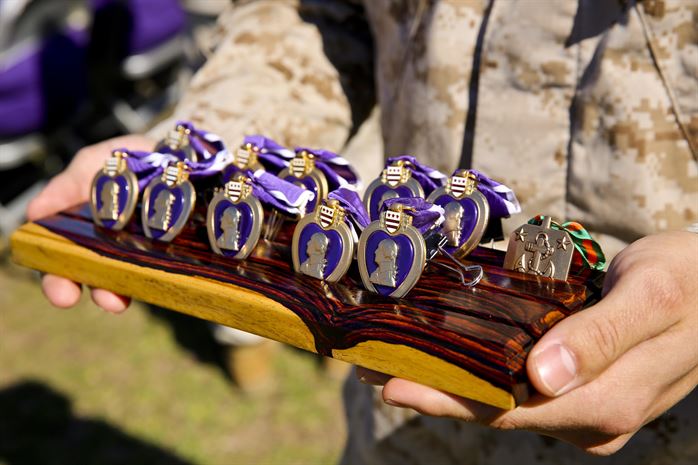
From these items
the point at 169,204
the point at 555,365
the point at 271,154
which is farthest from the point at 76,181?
the point at 555,365

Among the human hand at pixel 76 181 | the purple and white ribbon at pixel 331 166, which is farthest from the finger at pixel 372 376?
the human hand at pixel 76 181

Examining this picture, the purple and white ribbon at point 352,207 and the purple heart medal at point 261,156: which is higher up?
the purple and white ribbon at point 352,207

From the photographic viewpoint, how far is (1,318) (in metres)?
4.09

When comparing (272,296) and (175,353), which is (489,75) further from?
(175,353)

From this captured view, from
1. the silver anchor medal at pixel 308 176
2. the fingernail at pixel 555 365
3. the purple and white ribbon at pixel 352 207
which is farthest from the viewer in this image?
the silver anchor medal at pixel 308 176

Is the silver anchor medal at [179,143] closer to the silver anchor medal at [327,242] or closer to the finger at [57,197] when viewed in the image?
the finger at [57,197]

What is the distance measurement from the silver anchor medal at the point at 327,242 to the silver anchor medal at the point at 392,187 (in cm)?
9

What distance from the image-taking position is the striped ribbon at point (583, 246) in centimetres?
108

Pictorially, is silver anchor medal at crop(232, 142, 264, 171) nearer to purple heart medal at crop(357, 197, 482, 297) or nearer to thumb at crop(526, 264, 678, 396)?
purple heart medal at crop(357, 197, 482, 297)

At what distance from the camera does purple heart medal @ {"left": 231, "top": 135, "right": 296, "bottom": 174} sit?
1344 millimetres

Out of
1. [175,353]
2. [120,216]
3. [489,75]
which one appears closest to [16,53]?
[175,353]

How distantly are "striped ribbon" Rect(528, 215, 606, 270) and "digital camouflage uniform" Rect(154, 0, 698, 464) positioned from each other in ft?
0.39

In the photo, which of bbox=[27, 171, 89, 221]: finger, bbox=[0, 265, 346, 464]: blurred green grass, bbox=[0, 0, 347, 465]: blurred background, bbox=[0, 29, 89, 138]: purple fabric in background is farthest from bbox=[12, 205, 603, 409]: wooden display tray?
bbox=[0, 29, 89, 138]: purple fabric in background

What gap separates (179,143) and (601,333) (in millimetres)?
894
